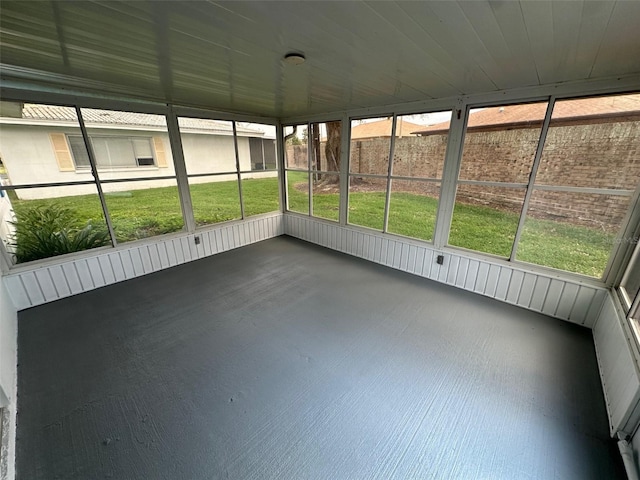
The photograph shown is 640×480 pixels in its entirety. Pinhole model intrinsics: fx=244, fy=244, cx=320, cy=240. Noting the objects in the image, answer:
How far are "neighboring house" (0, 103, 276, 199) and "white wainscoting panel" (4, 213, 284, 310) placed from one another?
97 centimetres

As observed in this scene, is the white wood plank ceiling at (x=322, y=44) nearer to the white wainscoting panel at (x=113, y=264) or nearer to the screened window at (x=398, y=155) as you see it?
the screened window at (x=398, y=155)

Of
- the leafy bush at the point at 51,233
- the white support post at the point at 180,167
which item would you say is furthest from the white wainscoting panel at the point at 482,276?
the leafy bush at the point at 51,233

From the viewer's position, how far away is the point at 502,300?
2.94 metres

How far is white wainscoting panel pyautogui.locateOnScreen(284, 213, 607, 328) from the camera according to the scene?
2500 millimetres

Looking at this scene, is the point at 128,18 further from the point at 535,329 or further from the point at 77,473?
the point at 535,329

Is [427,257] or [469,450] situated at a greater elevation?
[427,257]

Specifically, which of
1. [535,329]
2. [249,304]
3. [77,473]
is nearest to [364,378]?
[249,304]

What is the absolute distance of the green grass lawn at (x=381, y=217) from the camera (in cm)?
329

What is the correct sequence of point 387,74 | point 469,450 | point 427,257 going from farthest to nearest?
point 427,257, point 387,74, point 469,450

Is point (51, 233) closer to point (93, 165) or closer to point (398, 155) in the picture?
point (93, 165)

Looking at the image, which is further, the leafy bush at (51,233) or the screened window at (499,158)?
the leafy bush at (51,233)

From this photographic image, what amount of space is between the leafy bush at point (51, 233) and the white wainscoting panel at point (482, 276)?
140 inches

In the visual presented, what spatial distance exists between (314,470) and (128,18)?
257 cm

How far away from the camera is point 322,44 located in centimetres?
155
